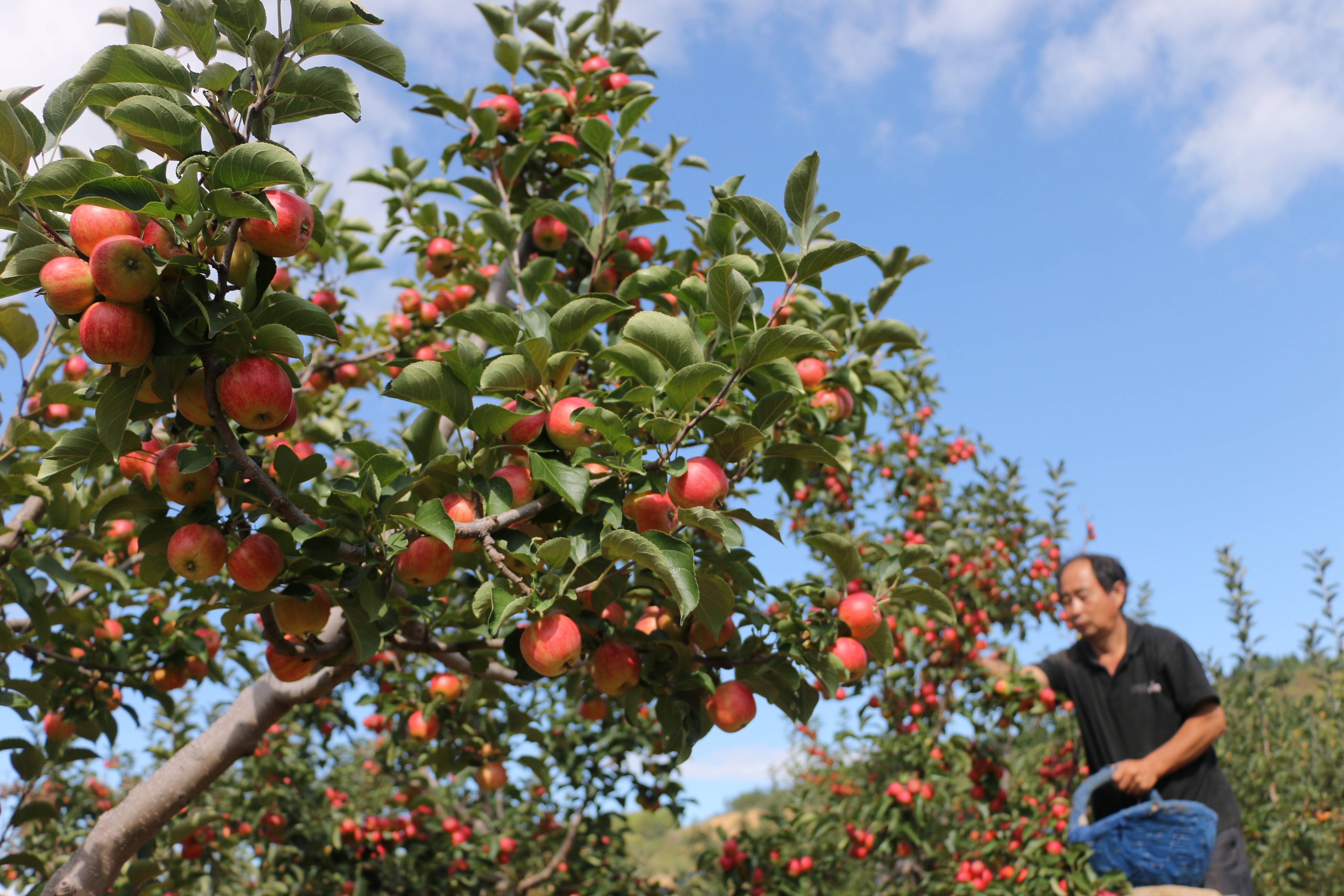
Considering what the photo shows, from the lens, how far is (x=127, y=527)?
3379 millimetres

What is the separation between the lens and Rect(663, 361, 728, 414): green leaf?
1779 mm

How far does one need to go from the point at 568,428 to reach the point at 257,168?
843 millimetres

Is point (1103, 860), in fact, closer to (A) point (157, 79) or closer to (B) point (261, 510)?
(B) point (261, 510)

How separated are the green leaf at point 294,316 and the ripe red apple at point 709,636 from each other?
48.6 inches

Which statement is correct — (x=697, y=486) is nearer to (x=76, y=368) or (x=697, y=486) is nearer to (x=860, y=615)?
(x=860, y=615)

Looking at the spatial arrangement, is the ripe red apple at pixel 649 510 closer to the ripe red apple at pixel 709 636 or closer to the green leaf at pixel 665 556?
the green leaf at pixel 665 556

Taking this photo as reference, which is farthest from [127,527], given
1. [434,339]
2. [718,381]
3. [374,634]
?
[718,381]

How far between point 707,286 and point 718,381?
0.30 m

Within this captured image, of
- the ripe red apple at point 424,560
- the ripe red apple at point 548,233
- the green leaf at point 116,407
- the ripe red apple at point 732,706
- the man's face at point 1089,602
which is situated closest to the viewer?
the green leaf at point 116,407

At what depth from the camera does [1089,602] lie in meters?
4.28

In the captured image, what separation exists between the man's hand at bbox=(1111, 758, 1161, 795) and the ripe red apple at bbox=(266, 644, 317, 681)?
3378 mm

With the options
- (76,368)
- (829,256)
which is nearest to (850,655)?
(829,256)

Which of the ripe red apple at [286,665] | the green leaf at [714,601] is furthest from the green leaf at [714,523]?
the ripe red apple at [286,665]

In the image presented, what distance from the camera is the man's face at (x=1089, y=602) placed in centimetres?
426
